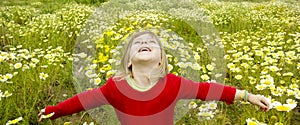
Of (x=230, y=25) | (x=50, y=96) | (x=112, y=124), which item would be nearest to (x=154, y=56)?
(x=112, y=124)

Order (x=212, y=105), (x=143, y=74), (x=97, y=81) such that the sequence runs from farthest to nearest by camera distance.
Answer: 1. (x=97, y=81)
2. (x=212, y=105)
3. (x=143, y=74)

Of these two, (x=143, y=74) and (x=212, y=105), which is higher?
(x=143, y=74)

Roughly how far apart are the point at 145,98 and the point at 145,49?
260 millimetres

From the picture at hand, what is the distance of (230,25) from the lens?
18.9 ft

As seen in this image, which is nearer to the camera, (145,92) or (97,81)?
(145,92)

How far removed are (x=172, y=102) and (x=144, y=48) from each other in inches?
13.8

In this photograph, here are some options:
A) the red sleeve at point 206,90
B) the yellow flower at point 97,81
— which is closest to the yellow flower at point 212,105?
the red sleeve at point 206,90

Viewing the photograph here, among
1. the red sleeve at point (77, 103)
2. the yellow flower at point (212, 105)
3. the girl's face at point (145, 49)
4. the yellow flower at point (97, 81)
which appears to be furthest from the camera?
the yellow flower at point (97, 81)

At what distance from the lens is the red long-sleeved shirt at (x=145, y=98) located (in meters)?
1.81

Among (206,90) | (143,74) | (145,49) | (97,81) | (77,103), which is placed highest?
(145,49)

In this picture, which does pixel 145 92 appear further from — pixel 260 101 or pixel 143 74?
pixel 260 101

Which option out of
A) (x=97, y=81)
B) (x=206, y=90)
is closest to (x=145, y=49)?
(x=206, y=90)

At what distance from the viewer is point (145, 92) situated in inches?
70.6

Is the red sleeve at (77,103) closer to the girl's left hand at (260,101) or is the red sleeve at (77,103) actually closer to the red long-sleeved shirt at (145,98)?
the red long-sleeved shirt at (145,98)
